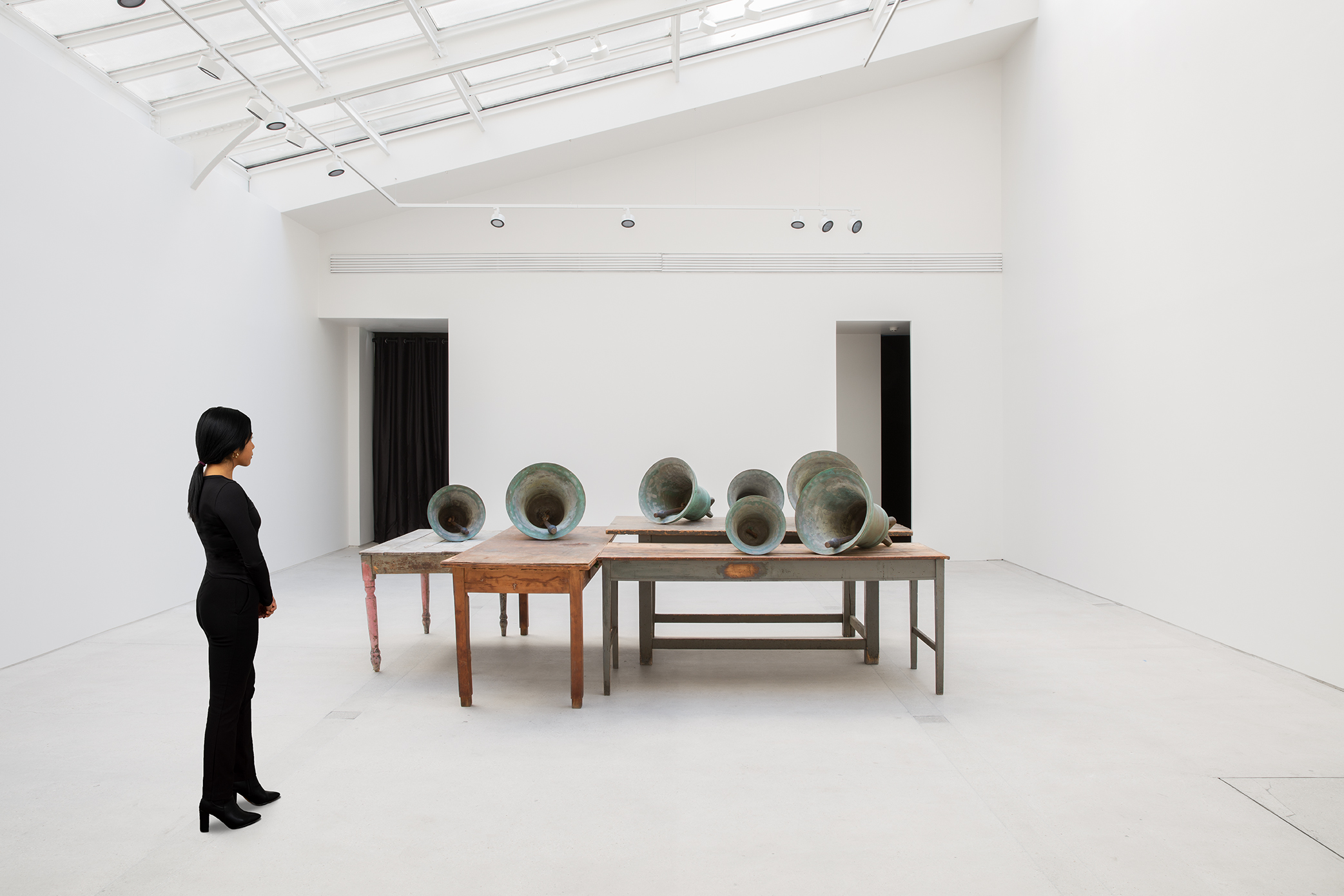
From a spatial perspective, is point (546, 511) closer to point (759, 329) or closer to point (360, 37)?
point (360, 37)

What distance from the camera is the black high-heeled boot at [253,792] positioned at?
8.91 feet

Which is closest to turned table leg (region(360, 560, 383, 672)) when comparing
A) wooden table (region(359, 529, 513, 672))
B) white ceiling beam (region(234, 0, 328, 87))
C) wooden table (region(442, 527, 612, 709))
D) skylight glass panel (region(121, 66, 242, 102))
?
wooden table (region(359, 529, 513, 672))

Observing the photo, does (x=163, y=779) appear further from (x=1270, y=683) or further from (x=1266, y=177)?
(x=1266, y=177)

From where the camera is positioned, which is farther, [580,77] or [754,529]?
[580,77]

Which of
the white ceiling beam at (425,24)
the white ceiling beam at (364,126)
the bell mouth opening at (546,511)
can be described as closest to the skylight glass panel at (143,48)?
the white ceiling beam at (364,126)

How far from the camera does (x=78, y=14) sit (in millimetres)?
5004

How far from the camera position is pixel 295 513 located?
8.15 meters

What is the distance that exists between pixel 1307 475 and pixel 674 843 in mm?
4071

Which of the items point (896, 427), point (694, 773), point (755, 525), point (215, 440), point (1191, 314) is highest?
point (1191, 314)

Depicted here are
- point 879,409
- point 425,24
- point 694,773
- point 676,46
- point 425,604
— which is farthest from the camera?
point 879,409

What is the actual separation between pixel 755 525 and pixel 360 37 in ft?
15.9

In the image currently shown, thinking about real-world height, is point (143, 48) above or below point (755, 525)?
above

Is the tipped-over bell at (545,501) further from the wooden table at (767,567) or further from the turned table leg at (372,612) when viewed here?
the turned table leg at (372,612)

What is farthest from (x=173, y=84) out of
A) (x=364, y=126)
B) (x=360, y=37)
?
(x=364, y=126)
